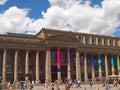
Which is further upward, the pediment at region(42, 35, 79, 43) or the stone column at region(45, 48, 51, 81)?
the pediment at region(42, 35, 79, 43)

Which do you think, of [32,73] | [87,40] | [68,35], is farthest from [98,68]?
[32,73]

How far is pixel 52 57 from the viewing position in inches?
3492

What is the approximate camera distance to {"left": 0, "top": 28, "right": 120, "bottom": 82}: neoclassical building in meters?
80.1

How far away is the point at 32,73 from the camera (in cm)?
8469

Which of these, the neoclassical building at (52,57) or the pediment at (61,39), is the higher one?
the pediment at (61,39)

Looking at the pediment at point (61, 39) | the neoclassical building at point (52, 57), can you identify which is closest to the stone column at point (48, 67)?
the neoclassical building at point (52, 57)

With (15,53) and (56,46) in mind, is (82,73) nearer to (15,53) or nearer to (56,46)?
(56,46)

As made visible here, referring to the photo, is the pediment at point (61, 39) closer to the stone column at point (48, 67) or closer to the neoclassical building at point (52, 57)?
the neoclassical building at point (52, 57)

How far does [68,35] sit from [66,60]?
31.4 ft

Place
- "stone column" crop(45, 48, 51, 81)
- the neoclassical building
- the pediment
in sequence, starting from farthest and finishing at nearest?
the pediment < "stone column" crop(45, 48, 51, 81) < the neoclassical building

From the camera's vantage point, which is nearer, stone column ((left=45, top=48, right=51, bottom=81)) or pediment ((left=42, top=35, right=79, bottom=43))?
stone column ((left=45, top=48, right=51, bottom=81))

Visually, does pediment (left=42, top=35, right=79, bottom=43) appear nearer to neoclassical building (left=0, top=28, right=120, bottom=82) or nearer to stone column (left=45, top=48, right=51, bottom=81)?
neoclassical building (left=0, top=28, right=120, bottom=82)

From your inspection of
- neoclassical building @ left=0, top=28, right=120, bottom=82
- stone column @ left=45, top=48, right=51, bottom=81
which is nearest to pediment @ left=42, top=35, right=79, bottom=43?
neoclassical building @ left=0, top=28, right=120, bottom=82

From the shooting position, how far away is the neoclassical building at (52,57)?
80062 millimetres
